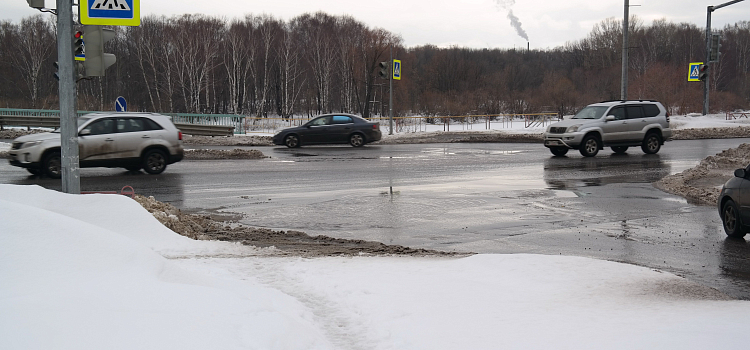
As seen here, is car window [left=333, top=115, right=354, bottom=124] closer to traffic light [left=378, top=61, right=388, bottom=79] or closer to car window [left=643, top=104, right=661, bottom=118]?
traffic light [left=378, top=61, right=388, bottom=79]

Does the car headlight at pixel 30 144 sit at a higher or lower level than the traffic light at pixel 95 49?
lower

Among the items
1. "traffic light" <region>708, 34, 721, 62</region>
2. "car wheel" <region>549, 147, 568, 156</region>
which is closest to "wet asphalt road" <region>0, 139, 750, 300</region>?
"car wheel" <region>549, 147, 568, 156</region>

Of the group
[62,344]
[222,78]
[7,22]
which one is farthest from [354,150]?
[7,22]

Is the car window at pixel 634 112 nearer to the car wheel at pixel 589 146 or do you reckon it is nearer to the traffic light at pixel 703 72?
the car wheel at pixel 589 146

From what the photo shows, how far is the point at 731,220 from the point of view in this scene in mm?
8531

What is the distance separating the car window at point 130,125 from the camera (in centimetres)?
1592

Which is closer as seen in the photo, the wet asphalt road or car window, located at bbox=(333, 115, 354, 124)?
the wet asphalt road

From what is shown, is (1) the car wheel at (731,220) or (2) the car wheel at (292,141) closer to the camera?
(1) the car wheel at (731,220)

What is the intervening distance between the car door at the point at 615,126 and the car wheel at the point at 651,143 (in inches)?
38.2

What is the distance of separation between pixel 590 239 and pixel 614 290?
2924mm

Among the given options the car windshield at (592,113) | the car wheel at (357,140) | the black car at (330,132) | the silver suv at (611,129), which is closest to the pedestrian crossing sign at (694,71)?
the silver suv at (611,129)

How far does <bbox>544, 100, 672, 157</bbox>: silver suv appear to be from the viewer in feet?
68.7

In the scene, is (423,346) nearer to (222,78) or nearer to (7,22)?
(222,78)

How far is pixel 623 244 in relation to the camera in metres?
7.98
